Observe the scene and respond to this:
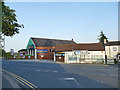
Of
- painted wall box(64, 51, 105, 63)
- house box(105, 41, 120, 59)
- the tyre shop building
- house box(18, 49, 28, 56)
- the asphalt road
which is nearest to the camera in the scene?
A: the asphalt road

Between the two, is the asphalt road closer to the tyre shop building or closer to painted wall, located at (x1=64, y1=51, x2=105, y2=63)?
painted wall, located at (x1=64, y1=51, x2=105, y2=63)

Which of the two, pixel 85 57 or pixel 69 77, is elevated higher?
pixel 85 57

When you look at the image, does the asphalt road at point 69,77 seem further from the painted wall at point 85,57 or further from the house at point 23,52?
the house at point 23,52

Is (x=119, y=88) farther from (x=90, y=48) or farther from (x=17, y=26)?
(x=90, y=48)

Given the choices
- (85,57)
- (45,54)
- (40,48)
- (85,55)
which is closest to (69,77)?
(85,57)

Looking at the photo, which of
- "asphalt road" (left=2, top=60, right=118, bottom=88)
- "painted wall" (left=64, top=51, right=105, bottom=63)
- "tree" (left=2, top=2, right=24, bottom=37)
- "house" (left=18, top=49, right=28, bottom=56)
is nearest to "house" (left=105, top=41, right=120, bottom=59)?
"painted wall" (left=64, top=51, right=105, bottom=63)

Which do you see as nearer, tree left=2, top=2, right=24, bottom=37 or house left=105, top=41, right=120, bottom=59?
tree left=2, top=2, right=24, bottom=37

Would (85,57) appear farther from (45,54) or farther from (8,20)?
(8,20)

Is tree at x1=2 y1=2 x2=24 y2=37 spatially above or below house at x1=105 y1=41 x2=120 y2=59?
above


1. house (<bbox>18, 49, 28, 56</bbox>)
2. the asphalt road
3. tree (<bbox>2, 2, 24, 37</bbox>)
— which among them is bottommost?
the asphalt road

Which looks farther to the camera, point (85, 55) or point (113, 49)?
point (113, 49)

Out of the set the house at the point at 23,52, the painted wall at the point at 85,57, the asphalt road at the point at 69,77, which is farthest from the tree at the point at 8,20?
the house at the point at 23,52

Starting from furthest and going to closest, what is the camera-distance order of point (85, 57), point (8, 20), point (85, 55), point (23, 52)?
point (23, 52), point (85, 55), point (85, 57), point (8, 20)

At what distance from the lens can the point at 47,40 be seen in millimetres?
63062
